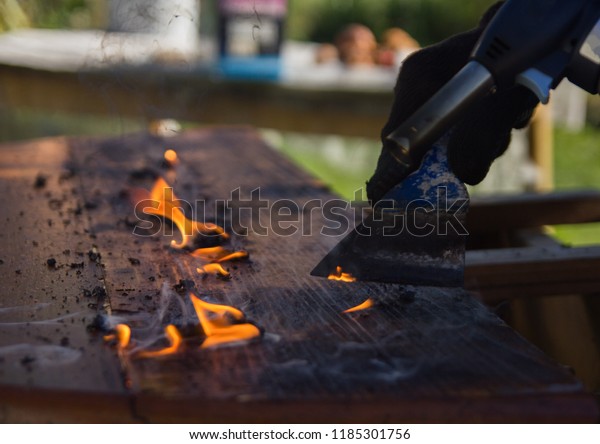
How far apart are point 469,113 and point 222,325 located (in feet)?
1.60

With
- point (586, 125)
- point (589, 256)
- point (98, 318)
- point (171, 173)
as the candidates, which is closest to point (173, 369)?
point (98, 318)

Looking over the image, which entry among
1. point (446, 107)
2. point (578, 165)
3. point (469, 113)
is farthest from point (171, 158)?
point (578, 165)

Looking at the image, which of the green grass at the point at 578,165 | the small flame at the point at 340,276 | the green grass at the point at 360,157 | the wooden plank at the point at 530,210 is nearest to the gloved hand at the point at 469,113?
the small flame at the point at 340,276

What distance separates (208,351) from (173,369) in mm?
67

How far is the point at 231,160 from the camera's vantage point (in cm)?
236

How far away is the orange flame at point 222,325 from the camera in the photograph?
3.60 ft

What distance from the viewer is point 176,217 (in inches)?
67.0

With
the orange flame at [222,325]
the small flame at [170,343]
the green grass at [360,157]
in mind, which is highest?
the orange flame at [222,325]

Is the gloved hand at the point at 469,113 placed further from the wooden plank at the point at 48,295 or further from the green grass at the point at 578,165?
the green grass at the point at 578,165

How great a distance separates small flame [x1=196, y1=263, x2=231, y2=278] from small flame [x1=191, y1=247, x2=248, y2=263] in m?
0.04

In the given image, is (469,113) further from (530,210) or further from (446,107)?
(530,210)

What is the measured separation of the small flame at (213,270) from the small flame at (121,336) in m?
0.26

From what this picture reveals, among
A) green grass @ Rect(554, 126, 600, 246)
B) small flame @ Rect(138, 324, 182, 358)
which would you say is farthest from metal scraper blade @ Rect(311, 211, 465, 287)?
green grass @ Rect(554, 126, 600, 246)
